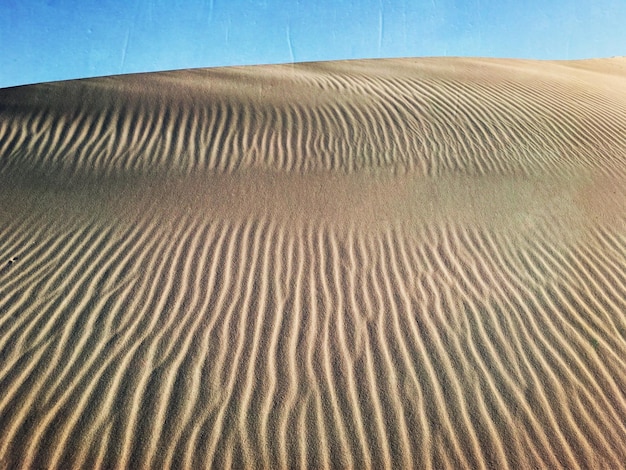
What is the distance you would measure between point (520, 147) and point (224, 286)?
5121 mm

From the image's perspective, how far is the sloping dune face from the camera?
3.09 m

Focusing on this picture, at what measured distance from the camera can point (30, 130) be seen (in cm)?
757

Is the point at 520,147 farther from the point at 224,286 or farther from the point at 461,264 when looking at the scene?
the point at 224,286

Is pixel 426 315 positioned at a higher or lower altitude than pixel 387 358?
higher

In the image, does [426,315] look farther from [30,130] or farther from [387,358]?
[30,130]

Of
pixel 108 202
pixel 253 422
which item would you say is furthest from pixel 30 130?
pixel 253 422

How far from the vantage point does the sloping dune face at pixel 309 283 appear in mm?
3094

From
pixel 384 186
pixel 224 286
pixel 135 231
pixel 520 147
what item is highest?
pixel 520 147

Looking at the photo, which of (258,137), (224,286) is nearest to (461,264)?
(224,286)

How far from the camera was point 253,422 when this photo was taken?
3148 millimetres

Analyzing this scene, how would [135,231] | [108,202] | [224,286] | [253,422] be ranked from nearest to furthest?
[253,422] → [224,286] → [135,231] → [108,202]

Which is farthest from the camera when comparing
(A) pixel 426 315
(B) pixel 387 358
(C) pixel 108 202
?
(C) pixel 108 202

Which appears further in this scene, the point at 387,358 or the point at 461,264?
the point at 461,264

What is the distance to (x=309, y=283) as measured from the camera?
4523 mm
